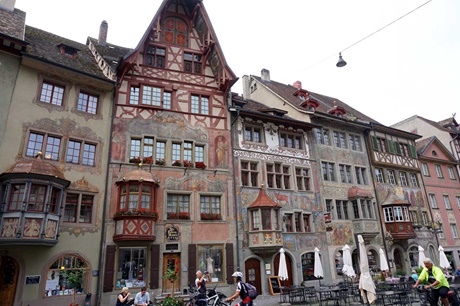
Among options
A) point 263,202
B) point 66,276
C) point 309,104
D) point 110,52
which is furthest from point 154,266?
point 309,104

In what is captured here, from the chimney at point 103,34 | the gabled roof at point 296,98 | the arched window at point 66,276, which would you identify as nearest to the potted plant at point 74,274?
the arched window at point 66,276

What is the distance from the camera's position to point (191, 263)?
673 inches

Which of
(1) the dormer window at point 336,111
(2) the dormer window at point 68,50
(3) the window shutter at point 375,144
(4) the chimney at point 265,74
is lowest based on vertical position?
(3) the window shutter at point 375,144

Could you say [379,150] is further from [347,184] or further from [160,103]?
[160,103]

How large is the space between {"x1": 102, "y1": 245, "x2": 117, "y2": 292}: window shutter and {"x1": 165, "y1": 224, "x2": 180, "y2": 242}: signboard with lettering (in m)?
2.62

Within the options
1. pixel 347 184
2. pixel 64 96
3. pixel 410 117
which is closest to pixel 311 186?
pixel 347 184

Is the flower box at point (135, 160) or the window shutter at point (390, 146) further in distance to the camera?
the window shutter at point (390, 146)

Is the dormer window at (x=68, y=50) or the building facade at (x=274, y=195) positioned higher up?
the dormer window at (x=68, y=50)

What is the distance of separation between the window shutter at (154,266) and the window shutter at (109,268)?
5.91 ft

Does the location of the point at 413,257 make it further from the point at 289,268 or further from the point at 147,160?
the point at 147,160

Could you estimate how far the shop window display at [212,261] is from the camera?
17.6m

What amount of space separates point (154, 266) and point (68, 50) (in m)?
13.2

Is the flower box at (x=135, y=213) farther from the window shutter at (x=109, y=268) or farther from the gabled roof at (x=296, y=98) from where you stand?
the gabled roof at (x=296, y=98)

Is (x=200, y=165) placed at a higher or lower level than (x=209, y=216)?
higher
